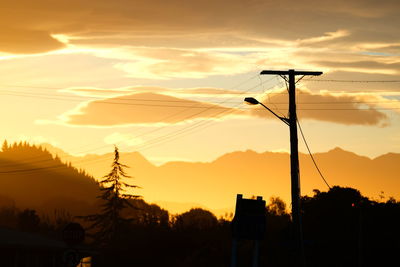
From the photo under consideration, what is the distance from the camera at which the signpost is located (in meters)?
28.9

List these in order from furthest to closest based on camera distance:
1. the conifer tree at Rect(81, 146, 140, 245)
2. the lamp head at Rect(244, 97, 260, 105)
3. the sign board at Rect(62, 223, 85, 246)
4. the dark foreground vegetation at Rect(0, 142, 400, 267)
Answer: the conifer tree at Rect(81, 146, 140, 245) < the dark foreground vegetation at Rect(0, 142, 400, 267) < the lamp head at Rect(244, 97, 260, 105) < the sign board at Rect(62, 223, 85, 246)

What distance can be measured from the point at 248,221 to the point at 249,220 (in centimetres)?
5

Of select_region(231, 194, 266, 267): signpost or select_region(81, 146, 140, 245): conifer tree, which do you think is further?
select_region(81, 146, 140, 245): conifer tree

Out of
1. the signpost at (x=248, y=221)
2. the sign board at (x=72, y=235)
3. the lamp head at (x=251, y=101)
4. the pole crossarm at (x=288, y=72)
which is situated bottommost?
the sign board at (x=72, y=235)

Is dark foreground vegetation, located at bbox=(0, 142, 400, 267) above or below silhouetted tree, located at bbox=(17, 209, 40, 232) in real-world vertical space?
below

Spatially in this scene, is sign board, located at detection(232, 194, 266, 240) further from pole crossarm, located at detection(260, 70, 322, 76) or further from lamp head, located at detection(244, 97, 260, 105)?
pole crossarm, located at detection(260, 70, 322, 76)

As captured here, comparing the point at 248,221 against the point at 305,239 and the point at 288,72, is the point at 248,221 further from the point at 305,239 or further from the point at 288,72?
the point at 305,239

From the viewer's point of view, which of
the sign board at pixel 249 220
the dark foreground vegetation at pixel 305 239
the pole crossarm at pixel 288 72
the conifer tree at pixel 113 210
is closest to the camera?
the sign board at pixel 249 220

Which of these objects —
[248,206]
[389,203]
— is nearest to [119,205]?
[389,203]

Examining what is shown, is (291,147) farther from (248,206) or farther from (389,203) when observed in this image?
(389,203)

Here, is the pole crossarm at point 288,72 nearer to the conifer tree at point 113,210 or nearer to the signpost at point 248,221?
the signpost at point 248,221

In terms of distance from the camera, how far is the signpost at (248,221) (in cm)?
2888

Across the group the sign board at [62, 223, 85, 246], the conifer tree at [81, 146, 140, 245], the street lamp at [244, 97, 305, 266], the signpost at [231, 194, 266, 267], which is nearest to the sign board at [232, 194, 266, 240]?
the signpost at [231, 194, 266, 267]

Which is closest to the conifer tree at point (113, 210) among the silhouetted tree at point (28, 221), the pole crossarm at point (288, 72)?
the silhouetted tree at point (28, 221)
